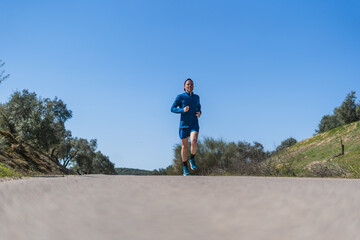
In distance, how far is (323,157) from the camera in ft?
116

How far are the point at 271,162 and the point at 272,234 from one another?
34.3ft

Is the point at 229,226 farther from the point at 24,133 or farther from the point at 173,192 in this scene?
the point at 24,133

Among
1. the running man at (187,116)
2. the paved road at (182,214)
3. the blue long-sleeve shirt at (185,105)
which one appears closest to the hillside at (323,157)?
the running man at (187,116)

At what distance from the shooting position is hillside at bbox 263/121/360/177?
10.4 meters

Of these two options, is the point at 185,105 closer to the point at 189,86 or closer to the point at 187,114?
the point at 187,114

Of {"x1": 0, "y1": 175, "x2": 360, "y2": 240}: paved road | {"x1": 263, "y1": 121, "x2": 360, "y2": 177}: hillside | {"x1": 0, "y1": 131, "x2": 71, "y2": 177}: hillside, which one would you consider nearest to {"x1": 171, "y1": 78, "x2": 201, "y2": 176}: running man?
{"x1": 263, "y1": 121, "x2": 360, "y2": 177}: hillside

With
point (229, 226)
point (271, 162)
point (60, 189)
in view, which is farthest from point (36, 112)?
point (229, 226)

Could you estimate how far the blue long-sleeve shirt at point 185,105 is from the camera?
9875mm

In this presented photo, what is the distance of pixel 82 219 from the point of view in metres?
2.43

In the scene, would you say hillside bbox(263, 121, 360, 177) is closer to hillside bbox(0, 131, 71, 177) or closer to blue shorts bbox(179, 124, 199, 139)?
blue shorts bbox(179, 124, 199, 139)

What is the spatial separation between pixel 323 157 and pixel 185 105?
29374 millimetres

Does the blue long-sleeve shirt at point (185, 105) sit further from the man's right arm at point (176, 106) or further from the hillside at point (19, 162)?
the hillside at point (19, 162)

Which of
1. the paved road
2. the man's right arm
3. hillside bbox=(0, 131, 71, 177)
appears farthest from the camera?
hillside bbox=(0, 131, 71, 177)

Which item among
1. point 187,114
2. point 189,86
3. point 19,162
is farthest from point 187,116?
point 19,162
